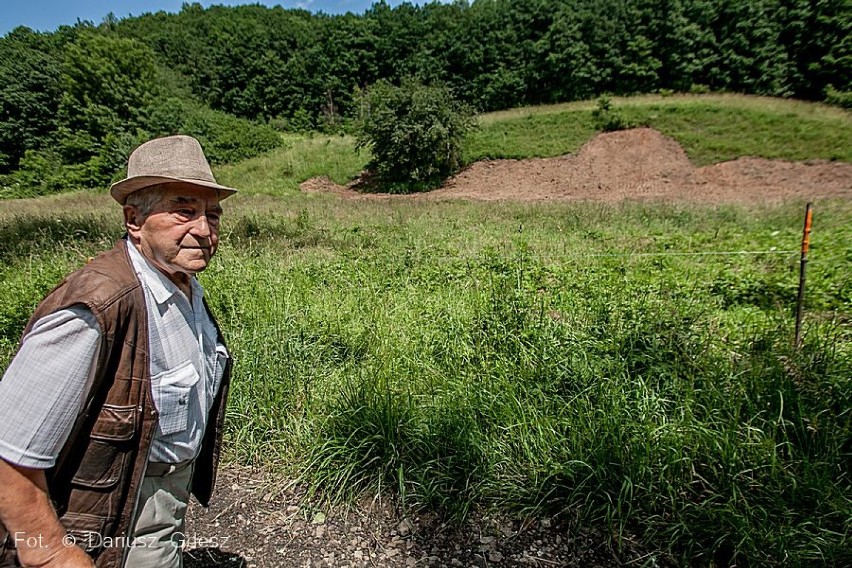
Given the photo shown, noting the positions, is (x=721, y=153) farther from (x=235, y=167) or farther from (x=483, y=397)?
(x=235, y=167)

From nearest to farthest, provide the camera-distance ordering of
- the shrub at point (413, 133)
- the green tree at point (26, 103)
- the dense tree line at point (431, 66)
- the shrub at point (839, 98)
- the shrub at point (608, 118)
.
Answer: the shrub at point (413, 133) → the shrub at point (839, 98) → the shrub at point (608, 118) → the dense tree line at point (431, 66) → the green tree at point (26, 103)

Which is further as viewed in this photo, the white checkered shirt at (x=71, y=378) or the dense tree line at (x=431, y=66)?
the dense tree line at (x=431, y=66)

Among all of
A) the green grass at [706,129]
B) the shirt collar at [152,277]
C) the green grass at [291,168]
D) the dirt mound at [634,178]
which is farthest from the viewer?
the green grass at [291,168]

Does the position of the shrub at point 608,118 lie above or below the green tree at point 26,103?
below

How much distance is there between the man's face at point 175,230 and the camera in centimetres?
147

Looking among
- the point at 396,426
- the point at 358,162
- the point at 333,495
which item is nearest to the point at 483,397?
the point at 396,426

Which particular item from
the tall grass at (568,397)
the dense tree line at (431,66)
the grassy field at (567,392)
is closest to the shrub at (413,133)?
the dense tree line at (431,66)

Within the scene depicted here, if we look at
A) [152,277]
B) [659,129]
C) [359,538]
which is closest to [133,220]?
[152,277]

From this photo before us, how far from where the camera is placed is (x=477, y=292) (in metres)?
5.23

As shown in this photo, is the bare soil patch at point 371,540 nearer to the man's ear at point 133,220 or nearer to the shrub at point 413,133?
the man's ear at point 133,220

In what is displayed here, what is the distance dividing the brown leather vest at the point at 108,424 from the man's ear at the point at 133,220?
15 cm

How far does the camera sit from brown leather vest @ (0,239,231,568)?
1.21 meters

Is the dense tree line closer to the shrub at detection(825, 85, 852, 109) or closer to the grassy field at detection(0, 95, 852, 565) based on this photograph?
the shrub at detection(825, 85, 852, 109)

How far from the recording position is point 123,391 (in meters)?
1.27
